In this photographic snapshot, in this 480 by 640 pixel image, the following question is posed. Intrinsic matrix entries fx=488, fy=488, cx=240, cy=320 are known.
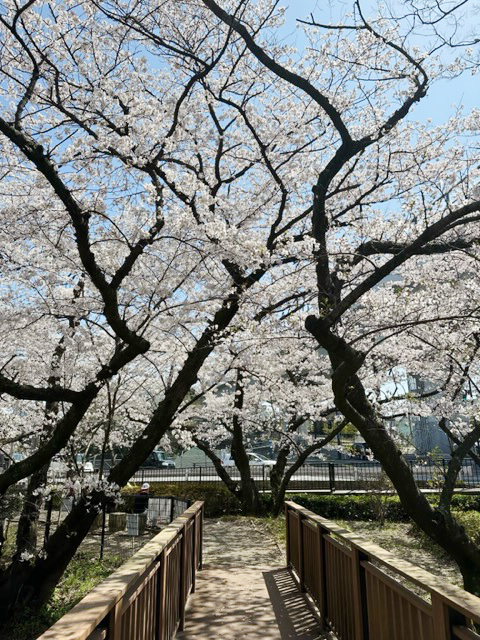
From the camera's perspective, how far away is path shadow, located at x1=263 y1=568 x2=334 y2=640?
14.6 ft

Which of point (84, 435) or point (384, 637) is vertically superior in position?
point (84, 435)

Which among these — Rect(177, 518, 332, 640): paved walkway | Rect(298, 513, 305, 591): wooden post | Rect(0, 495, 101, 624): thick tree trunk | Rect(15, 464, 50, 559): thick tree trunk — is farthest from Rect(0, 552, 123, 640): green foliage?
Rect(298, 513, 305, 591): wooden post

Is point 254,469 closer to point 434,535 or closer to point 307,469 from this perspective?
point 307,469

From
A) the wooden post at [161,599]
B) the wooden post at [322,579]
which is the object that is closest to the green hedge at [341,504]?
the wooden post at [322,579]

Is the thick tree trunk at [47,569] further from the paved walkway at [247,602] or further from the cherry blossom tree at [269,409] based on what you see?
the cherry blossom tree at [269,409]

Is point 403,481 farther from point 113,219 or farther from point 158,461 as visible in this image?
point 158,461

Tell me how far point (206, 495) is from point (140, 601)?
44.1 feet

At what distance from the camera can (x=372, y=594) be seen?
3.04 m

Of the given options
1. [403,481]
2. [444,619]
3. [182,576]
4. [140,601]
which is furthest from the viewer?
[403,481]

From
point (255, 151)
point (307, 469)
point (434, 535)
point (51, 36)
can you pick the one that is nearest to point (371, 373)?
point (255, 151)

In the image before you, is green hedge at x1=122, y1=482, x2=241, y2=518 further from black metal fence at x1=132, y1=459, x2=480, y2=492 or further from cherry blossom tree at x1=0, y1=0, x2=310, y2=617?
cherry blossom tree at x1=0, y1=0, x2=310, y2=617

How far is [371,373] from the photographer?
12695 millimetres

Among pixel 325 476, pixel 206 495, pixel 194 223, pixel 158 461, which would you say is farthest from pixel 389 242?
pixel 158 461

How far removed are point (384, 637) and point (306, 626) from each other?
7.35 feet
